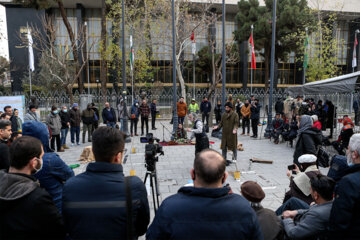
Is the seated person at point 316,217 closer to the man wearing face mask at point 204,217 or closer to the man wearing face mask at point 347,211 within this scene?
the man wearing face mask at point 347,211

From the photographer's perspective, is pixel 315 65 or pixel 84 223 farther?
pixel 315 65

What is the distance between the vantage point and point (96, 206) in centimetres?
178

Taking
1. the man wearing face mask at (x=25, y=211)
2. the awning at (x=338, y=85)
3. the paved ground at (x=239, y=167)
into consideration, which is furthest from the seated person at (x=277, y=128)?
the man wearing face mask at (x=25, y=211)

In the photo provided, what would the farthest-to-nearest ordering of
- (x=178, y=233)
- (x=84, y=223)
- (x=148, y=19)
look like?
(x=148, y=19) < (x=84, y=223) < (x=178, y=233)

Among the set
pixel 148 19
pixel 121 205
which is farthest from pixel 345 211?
pixel 148 19

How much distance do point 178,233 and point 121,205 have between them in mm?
467

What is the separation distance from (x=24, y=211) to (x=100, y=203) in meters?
0.53

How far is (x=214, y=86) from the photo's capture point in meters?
18.0

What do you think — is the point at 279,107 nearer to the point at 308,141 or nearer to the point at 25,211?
the point at 308,141

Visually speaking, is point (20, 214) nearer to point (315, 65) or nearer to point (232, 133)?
point (232, 133)

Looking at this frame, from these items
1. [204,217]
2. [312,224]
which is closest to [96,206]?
[204,217]

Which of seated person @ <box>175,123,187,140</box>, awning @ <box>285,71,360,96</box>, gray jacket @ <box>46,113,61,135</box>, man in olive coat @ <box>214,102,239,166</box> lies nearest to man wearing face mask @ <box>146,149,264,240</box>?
man in olive coat @ <box>214,102,239,166</box>

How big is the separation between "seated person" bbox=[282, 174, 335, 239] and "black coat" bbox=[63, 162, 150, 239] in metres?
1.59

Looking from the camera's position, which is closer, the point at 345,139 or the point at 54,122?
the point at 345,139
